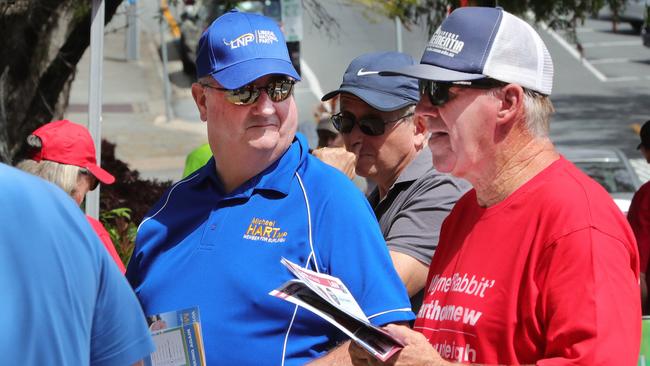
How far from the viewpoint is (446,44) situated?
277cm

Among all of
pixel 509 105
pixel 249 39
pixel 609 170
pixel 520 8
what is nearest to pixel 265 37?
pixel 249 39

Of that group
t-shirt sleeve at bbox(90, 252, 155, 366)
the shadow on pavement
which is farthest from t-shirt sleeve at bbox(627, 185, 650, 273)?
the shadow on pavement

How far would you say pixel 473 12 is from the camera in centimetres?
277

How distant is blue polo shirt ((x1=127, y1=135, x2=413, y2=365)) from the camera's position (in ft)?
9.14

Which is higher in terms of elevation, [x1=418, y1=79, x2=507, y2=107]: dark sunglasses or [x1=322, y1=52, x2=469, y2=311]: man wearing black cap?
[x1=418, y1=79, x2=507, y2=107]: dark sunglasses

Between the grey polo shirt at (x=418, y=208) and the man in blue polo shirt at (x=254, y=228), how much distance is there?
52cm

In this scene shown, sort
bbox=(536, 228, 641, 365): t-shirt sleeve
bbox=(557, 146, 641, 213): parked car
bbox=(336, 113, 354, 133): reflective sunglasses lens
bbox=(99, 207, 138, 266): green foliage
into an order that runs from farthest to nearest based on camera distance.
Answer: bbox=(557, 146, 641, 213): parked car, bbox=(99, 207, 138, 266): green foliage, bbox=(336, 113, 354, 133): reflective sunglasses lens, bbox=(536, 228, 641, 365): t-shirt sleeve

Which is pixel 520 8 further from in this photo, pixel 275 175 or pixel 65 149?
pixel 275 175

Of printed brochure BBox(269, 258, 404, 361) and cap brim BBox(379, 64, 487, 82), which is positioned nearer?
printed brochure BBox(269, 258, 404, 361)

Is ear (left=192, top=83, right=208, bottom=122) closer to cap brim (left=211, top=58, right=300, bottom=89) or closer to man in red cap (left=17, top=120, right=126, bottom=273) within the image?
cap brim (left=211, top=58, right=300, bottom=89)

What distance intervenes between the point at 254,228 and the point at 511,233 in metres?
0.73

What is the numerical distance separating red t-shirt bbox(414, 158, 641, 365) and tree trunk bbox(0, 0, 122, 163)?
6224 millimetres

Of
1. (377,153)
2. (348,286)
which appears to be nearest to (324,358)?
(348,286)

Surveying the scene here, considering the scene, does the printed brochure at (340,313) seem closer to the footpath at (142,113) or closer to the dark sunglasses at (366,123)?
the dark sunglasses at (366,123)
